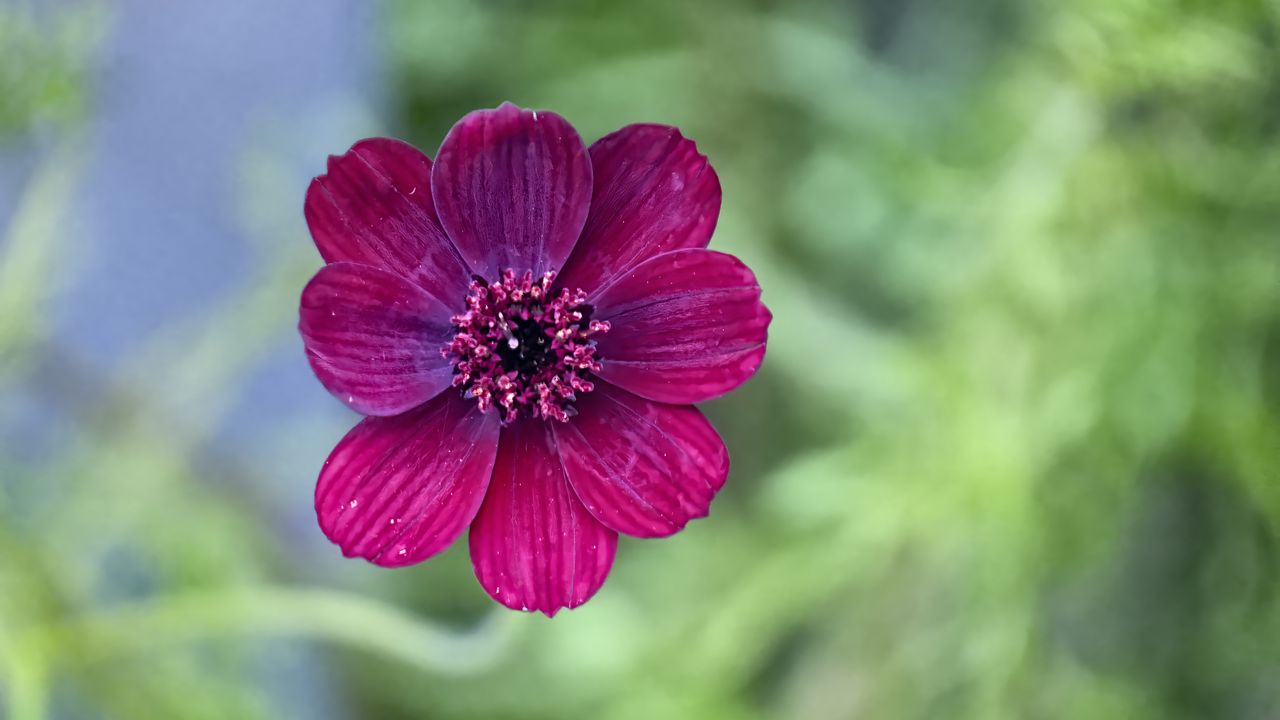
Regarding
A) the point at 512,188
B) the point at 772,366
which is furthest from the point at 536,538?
the point at 772,366

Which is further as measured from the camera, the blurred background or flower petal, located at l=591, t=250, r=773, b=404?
the blurred background

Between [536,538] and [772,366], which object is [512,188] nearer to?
[536,538]

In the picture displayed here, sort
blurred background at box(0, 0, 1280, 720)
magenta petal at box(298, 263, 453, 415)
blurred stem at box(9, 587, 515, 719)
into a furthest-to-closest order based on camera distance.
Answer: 1. blurred background at box(0, 0, 1280, 720)
2. blurred stem at box(9, 587, 515, 719)
3. magenta petal at box(298, 263, 453, 415)

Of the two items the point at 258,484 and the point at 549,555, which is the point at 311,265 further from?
the point at 549,555

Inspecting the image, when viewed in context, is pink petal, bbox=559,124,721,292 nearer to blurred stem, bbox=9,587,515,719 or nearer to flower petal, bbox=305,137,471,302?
flower petal, bbox=305,137,471,302

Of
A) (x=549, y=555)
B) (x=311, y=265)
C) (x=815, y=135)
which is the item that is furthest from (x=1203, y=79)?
(x=311, y=265)

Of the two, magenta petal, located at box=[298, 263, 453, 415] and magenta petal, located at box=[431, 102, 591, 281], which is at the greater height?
magenta petal, located at box=[431, 102, 591, 281]

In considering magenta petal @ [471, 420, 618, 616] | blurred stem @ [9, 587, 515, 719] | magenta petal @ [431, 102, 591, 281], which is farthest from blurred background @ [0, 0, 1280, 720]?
magenta petal @ [431, 102, 591, 281]
